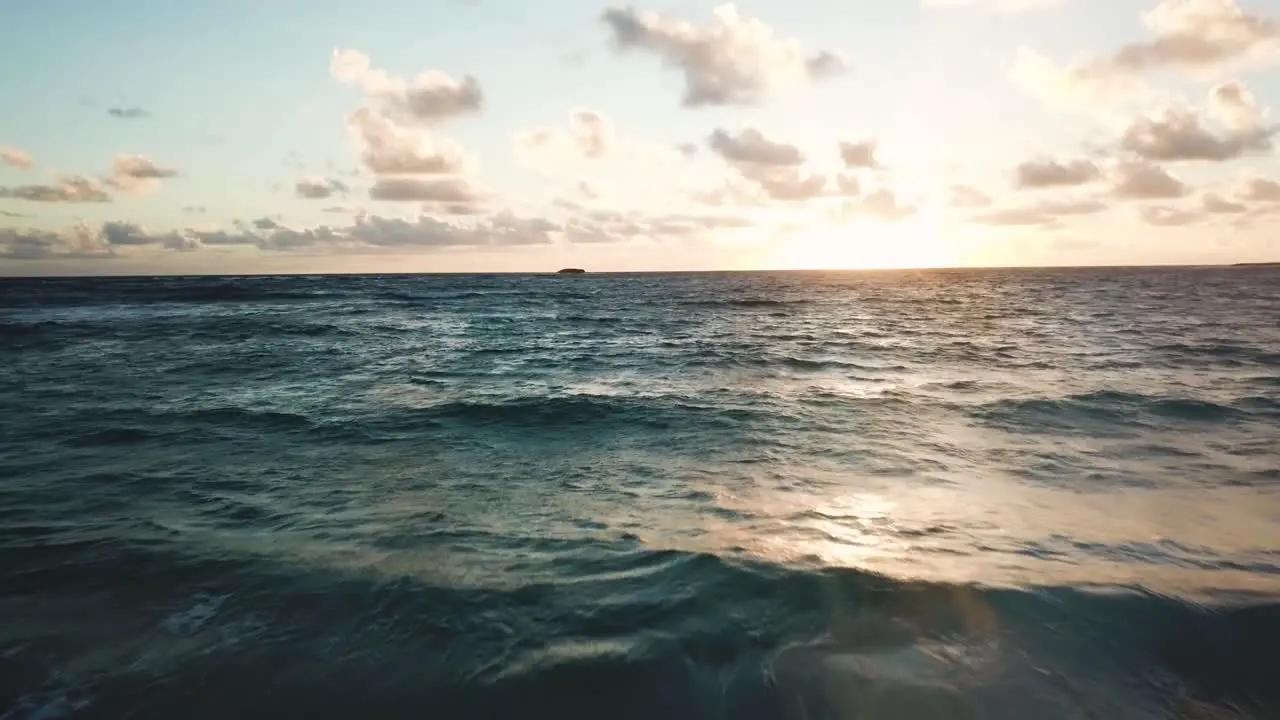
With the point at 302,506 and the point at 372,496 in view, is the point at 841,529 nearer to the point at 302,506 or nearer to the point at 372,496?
the point at 372,496

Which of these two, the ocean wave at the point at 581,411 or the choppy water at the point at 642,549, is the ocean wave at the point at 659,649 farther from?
the ocean wave at the point at 581,411

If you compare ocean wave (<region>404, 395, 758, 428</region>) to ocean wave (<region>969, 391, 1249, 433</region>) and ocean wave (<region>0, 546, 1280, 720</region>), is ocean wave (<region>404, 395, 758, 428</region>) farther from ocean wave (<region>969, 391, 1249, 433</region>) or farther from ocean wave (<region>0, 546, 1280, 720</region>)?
ocean wave (<region>0, 546, 1280, 720</region>)

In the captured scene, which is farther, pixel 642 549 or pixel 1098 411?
pixel 1098 411

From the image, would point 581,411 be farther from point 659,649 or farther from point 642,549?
point 659,649

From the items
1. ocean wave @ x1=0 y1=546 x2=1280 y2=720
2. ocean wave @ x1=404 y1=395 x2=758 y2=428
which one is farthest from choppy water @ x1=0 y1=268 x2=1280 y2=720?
ocean wave @ x1=404 y1=395 x2=758 y2=428

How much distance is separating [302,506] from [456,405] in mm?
7372

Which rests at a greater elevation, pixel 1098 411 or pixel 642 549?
pixel 1098 411

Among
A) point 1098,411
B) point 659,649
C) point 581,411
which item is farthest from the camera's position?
point 581,411

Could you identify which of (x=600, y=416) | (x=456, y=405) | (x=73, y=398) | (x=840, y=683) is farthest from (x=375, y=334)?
(x=840, y=683)

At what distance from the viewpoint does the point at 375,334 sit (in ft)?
117

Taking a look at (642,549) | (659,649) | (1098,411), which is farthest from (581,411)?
(1098,411)

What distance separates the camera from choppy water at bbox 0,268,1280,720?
213 inches

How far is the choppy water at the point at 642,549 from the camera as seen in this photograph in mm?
5414

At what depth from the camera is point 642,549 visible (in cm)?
791
